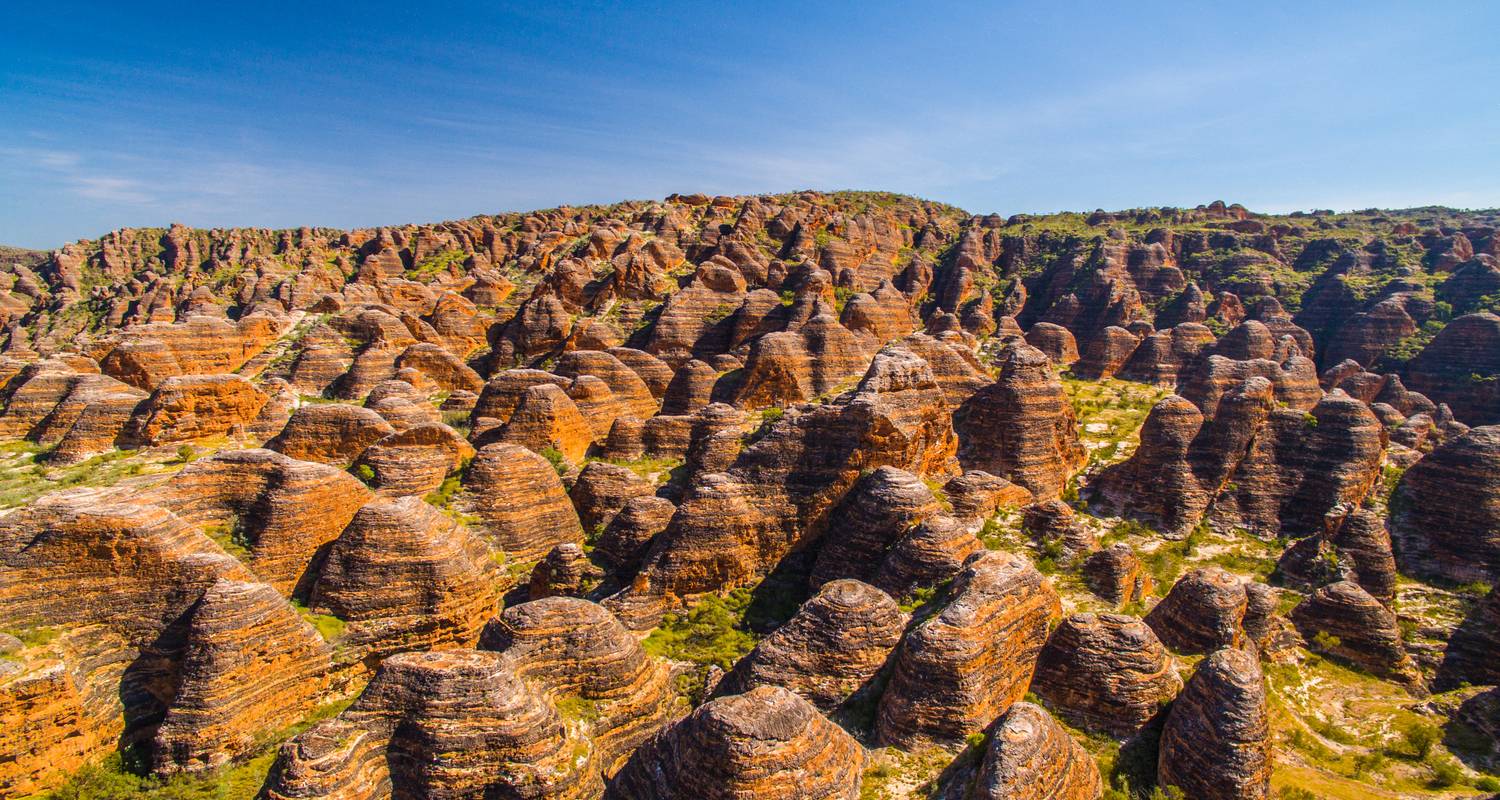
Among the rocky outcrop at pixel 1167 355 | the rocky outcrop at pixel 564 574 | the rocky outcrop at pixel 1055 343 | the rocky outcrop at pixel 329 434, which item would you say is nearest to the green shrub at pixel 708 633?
the rocky outcrop at pixel 564 574

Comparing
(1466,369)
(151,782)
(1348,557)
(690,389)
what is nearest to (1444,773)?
(1348,557)

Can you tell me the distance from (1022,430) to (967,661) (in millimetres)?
19450

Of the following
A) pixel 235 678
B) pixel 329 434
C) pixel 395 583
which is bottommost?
pixel 235 678

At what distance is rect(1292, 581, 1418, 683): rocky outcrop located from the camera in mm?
22422

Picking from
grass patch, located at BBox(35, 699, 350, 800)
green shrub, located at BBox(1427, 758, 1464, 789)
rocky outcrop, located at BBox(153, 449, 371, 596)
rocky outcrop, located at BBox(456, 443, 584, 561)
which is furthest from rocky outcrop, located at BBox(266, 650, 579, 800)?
green shrub, located at BBox(1427, 758, 1464, 789)

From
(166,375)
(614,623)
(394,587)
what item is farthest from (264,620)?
(166,375)

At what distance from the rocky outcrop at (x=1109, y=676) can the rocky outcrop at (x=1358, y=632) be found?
40.3ft

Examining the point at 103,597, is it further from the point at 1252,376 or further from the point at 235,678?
the point at 1252,376

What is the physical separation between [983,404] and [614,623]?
23183 millimetres

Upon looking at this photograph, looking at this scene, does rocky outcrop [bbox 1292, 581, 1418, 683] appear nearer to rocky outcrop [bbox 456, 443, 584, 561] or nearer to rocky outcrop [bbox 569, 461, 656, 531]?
rocky outcrop [bbox 569, 461, 656, 531]

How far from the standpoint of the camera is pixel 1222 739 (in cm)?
1359

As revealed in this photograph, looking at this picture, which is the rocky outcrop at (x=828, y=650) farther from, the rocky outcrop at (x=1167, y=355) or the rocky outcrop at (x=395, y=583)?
the rocky outcrop at (x=1167, y=355)

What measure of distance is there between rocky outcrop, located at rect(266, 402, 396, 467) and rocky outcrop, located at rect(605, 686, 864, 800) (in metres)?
22.1

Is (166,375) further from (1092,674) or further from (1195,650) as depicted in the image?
(1195,650)
